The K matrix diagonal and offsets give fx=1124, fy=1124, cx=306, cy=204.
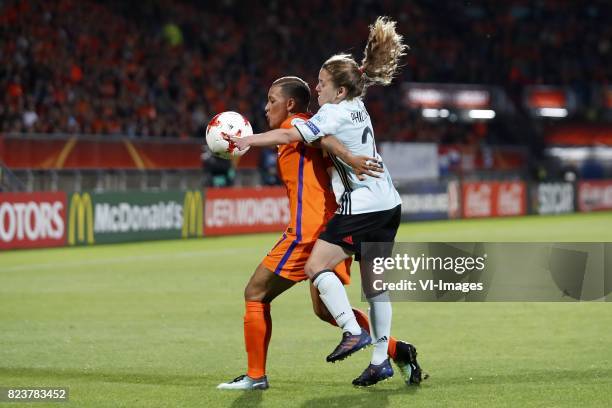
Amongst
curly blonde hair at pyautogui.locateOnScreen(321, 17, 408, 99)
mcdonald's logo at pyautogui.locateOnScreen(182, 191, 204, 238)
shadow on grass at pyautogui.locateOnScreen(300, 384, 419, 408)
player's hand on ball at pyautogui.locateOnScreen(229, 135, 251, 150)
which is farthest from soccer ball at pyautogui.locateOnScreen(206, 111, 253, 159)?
mcdonald's logo at pyautogui.locateOnScreen(182, 191, 204, 238)

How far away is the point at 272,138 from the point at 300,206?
0.61 meters

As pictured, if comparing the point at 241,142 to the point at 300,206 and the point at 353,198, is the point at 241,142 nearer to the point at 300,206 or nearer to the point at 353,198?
the point at 300,206

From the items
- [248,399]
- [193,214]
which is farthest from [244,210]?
[248,399]

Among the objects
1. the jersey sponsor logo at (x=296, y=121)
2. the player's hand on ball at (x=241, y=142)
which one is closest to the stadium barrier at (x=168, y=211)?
the player's hand on ball at (x=241, y=142)

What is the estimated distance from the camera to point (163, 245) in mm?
23094

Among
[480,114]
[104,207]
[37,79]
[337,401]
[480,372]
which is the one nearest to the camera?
[337,401]

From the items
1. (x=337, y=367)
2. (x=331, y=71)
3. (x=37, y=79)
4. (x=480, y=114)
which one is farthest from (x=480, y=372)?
(x=480, y=114)

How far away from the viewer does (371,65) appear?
7.35m

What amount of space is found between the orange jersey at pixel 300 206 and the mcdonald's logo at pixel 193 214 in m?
17.5

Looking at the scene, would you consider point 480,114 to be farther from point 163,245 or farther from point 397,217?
point 397,217

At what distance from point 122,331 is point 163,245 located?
12.5 metres

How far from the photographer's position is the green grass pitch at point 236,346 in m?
7.32

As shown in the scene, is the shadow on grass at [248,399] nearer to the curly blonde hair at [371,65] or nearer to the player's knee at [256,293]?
the player's knee at [256,293]

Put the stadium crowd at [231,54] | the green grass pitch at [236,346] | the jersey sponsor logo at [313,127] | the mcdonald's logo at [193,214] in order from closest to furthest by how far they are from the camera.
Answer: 1. the jersey sponsor logo at [313,127]
2. the green grass pitch at [236,346]
3. the mcdonald's logo at [193,214]
4. the stadium crowd at [231,54]
